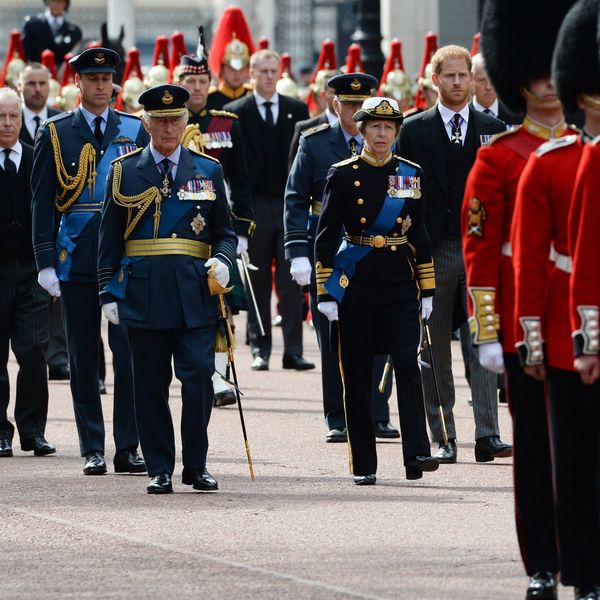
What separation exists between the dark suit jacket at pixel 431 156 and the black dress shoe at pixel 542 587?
3989 millimetres

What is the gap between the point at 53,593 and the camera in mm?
7547

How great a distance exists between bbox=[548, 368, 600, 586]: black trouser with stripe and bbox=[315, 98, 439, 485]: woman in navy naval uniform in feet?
9.93

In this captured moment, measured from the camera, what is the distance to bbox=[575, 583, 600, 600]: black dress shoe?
688cm

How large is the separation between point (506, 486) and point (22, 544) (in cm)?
235

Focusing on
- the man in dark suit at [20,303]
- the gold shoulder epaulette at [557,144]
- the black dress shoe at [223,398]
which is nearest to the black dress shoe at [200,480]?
the man in dark suit at [20,303]

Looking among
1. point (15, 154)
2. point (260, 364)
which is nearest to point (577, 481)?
point (15, 154)

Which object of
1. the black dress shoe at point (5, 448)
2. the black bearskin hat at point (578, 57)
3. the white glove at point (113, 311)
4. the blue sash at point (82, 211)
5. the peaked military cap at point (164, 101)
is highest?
the black bearskin hat at point (578, 57)

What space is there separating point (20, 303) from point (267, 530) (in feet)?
10.1

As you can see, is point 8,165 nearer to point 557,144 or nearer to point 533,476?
point 533,476

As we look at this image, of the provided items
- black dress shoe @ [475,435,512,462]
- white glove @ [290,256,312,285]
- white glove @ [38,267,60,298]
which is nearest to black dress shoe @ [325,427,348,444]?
white glove @ [290,256,312,285]

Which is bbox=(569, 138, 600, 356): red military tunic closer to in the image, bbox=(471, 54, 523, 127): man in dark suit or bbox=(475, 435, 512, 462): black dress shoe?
bbox=(475, 435, 512, 462): black dress shoe

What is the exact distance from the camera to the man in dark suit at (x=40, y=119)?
14922 millimetres

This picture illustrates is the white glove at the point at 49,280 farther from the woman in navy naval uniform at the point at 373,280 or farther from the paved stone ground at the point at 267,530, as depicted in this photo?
the woman in navy naval uniform at the point at 373,280

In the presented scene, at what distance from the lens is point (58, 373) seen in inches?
582
